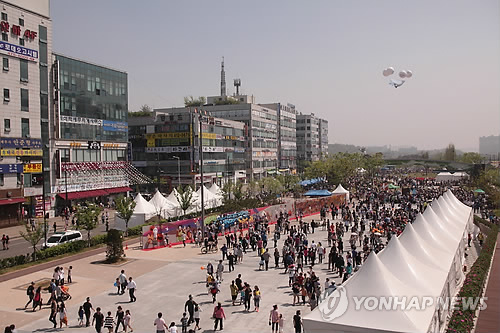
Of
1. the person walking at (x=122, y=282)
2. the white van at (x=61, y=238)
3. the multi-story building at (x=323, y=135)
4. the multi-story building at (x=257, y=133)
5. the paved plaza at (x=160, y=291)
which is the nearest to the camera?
the paved plaza at (x=160, y=291)

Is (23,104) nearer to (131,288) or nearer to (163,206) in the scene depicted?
(163,206)

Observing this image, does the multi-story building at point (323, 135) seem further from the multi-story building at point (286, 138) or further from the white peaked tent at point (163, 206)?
the white peaked tent at point (163, 206)

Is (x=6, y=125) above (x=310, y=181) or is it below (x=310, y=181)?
above

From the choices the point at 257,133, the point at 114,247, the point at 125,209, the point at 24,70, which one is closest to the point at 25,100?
the point at 24,70

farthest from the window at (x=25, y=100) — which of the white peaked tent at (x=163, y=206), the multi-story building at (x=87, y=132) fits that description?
the white peaked tent at (x=163, y=206)

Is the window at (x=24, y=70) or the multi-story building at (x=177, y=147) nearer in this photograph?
the window at (x=24, y=70)

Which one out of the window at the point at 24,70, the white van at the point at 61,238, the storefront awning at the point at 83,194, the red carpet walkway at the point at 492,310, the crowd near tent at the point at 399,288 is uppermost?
the window at the point at 24,70

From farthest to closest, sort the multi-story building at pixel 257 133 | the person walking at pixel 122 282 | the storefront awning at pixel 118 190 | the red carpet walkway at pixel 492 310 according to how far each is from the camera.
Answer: the multi-story building at pixel 257 133 < the storefront awning at pixel 118 190 < the person walking at pixel 122 282 < the red carpet walkway at pixel 492 310
